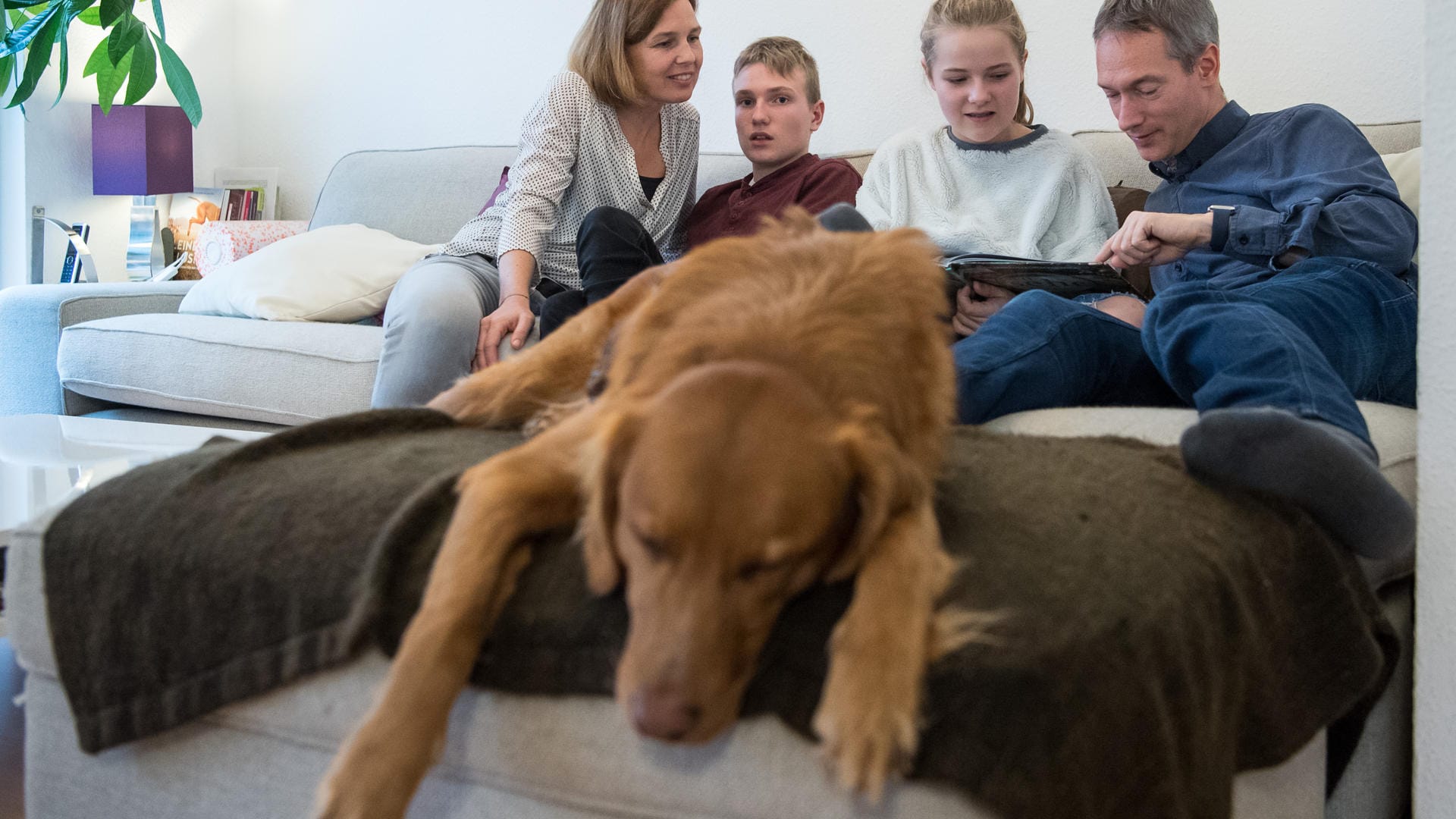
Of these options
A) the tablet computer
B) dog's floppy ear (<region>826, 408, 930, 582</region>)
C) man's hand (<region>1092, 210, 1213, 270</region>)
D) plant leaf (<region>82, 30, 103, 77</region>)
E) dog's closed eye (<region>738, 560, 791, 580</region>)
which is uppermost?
plant leaf (<region>82, 30, 103, 77</region>)

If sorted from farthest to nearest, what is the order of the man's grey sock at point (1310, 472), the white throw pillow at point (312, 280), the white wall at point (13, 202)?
the white wall at point (13, 202) → the white throw pillow at point (312, 280) → the man's grey sock at point (1310, 472)

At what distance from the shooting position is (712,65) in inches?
151

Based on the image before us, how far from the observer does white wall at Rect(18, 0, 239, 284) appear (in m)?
4.54

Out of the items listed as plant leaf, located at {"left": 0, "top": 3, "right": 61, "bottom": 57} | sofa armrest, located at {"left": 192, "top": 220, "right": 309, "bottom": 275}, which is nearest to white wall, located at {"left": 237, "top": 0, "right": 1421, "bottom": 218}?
sofa armrest, located at {"left": 192, "top": 220, "right": 309, "bottom": 275}

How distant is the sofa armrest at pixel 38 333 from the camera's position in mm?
3195

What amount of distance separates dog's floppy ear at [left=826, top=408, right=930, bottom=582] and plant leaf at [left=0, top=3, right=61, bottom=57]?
11.8 ft

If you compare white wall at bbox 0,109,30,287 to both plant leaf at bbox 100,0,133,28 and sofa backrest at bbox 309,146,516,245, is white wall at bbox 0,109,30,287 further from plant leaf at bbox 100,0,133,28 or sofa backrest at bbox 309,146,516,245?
sofa backrest at bbox 309,146,516,245

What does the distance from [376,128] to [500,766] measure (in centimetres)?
422

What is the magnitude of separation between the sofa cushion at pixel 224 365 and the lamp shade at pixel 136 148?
4.80ft

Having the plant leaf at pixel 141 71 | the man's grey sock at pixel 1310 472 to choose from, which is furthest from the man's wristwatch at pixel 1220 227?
the plant leaf at pixel 141 71

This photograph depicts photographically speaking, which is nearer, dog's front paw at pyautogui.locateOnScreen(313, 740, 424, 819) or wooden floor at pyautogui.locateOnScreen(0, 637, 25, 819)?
dog's front paw at pyautogui.locateOnScreen(313, 740, 424, 819)

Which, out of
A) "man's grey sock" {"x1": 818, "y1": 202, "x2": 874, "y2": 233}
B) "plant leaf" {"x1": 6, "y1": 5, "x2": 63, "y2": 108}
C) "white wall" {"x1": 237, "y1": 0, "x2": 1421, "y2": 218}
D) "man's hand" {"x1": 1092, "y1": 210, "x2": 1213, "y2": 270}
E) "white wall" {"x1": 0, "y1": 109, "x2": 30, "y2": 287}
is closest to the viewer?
"man's grey sock" {"x1": 818, "y1": 202, "x2": 874, "y2": 233}

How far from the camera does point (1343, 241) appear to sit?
6.50 ft

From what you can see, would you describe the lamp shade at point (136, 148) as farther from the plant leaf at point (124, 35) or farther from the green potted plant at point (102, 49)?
the plant leaf at point (124, 35)
